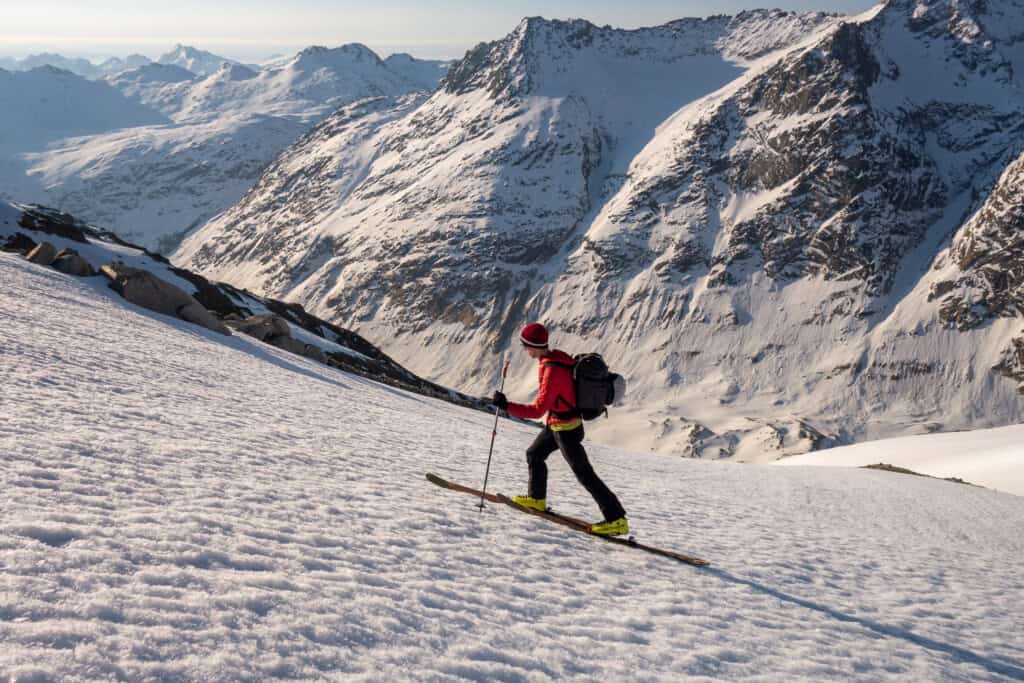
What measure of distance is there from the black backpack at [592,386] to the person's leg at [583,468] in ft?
1.22

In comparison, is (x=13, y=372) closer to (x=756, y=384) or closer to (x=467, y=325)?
(x=756, y=384)

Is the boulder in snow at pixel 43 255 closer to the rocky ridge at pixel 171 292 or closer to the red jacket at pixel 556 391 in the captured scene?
the rocky ridge at pixel 171 292

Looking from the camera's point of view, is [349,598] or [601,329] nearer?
[349,598]

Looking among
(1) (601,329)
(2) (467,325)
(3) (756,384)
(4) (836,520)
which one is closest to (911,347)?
(3) (756,384)

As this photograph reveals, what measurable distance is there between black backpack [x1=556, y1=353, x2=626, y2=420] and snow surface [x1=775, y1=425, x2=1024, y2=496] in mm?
19385

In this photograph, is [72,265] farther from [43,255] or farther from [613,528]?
[613,528]

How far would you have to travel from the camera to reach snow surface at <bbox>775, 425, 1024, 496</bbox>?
24.2m

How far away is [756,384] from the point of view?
158 m

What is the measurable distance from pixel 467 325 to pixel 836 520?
18453 centimetres

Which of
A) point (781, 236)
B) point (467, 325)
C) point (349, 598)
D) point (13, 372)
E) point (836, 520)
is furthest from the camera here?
point (467, 325)

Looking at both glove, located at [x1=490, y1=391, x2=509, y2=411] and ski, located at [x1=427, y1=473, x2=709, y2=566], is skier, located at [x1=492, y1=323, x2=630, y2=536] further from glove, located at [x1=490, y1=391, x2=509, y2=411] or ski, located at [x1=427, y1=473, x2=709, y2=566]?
ski, located at [x1=427, y1=473, x2=709, y2=566]

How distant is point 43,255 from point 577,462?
3270 cm

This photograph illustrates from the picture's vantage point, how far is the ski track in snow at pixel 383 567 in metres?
4.85

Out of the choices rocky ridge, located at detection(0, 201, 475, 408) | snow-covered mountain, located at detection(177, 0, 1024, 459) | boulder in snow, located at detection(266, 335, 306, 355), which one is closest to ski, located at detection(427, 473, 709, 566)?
rocky ridge, located at detection(0, 201, 475, 408)
